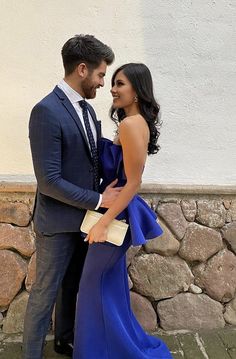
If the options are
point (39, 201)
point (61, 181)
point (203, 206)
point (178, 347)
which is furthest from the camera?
point (203, 206)

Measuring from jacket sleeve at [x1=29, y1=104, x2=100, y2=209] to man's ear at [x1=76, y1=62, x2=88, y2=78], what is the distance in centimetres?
26

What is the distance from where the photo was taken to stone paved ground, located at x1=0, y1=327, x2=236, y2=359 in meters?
2.44

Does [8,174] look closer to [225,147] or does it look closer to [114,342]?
[114,342]

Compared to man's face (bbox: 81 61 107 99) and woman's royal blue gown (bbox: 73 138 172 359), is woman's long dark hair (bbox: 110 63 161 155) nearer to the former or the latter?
man's face (bbox: 81 61 107 99)

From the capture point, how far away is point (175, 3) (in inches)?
102

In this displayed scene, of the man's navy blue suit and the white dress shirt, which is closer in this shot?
the man's navy blue suit

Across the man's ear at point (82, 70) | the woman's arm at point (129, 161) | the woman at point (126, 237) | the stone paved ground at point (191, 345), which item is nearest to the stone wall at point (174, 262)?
the stone paved ground at point (191, 345)

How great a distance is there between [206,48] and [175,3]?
366 mm

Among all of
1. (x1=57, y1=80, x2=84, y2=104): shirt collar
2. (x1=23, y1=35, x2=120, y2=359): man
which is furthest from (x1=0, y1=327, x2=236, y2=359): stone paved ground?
(x1=57, y1=80, x2=84, y2=104): shirt collar

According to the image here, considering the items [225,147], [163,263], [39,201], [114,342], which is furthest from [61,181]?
[225,147]

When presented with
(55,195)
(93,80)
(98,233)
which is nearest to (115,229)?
(98,233)

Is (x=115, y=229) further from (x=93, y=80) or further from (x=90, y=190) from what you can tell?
(x=93, y=80)

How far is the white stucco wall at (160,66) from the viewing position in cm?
253

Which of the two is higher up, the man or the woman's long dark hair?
the woman's long dark hair
